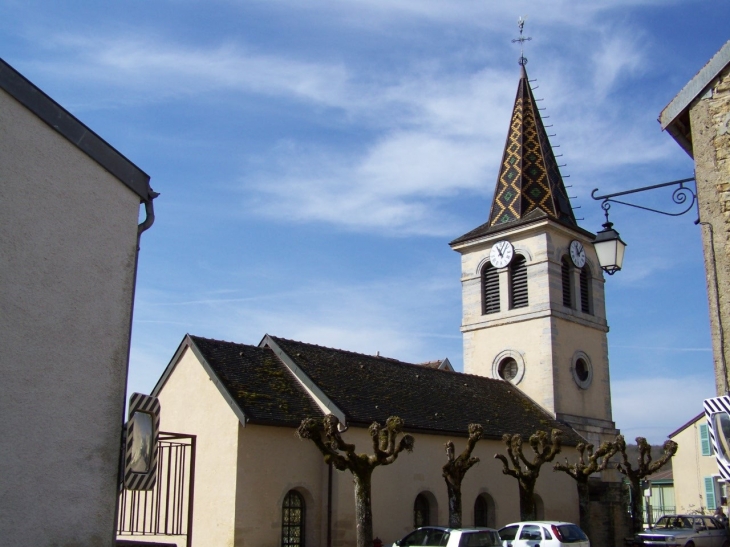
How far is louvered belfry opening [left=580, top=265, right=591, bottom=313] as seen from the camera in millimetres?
30938

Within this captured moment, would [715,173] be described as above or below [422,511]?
above

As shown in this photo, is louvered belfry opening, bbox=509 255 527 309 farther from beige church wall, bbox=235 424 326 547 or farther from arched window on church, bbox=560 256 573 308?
beige church wall, bbox=235 424 326 547

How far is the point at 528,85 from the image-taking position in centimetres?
3434

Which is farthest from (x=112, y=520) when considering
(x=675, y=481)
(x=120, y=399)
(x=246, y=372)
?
(x=675, y=481)

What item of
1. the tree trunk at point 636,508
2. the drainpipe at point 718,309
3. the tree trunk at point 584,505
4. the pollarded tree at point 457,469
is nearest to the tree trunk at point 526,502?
the tree trunk at point 584,505

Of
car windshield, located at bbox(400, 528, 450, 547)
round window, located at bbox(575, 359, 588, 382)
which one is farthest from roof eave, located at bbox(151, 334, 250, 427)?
round window, located at bbox(575, 359, 588, 382)

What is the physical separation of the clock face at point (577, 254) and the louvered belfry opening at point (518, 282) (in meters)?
2.03

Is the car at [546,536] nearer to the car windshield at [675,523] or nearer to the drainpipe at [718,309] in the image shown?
the car windshield at [675,523]

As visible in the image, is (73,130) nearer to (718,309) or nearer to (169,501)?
(718,309)

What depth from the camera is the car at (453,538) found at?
590 inches

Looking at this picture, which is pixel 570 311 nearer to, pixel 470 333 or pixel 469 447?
pixel 470 333

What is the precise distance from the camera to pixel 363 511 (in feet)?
53.4

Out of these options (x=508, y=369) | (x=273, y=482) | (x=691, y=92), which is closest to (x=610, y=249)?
(x=691, y=92)

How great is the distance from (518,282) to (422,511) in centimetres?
1179
